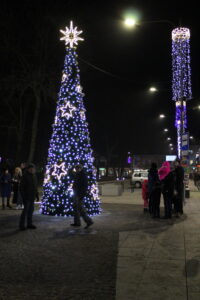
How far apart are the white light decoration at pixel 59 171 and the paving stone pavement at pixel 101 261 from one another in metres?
2.00

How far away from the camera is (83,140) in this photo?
12172 millimetres

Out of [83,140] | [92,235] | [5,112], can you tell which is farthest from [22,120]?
[92,235]

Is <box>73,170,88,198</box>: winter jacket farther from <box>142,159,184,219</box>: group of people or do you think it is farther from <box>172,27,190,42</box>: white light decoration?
<box>172,27,190,42</box>: white light decoration

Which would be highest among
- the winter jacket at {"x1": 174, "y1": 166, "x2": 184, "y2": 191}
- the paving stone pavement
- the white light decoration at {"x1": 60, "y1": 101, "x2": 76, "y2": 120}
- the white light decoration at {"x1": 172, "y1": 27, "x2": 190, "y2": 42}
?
the white light decoration at {"x1": 172, "y1": 27, "x2": 190, "y2": 42}

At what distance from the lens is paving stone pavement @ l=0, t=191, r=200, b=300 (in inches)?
191

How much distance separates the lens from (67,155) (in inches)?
471

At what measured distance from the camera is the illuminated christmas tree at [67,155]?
38.4 feet

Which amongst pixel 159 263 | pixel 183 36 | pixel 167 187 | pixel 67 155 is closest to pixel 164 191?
pixel 167 187

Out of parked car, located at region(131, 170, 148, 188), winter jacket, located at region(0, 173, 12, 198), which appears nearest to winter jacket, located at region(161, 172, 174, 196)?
winter jacket, located at region(0, 173, 12, 198)

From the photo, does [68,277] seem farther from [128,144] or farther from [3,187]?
[128,144]

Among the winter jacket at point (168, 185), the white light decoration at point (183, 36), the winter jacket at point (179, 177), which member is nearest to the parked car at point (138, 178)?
the white light decoration at point (183, 36)

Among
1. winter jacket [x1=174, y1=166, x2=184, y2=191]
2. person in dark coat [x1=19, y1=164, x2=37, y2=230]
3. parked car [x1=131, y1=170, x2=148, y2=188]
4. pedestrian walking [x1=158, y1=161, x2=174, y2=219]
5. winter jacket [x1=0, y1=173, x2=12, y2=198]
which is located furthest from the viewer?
parked car [x1=131, y1=170, x2=148, y2=188]

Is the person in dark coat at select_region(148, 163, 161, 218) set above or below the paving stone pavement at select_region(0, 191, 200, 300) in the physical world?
above

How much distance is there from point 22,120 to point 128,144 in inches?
1205
